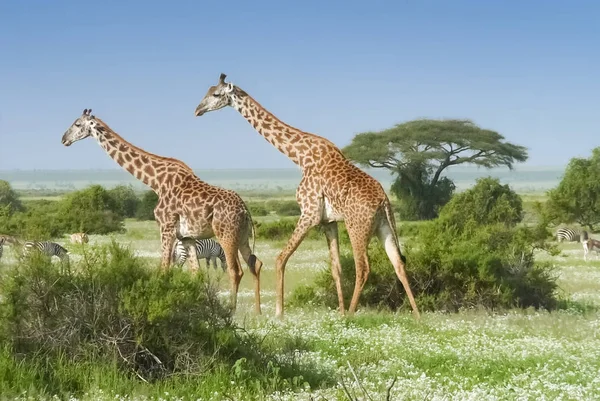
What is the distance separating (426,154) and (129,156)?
46.3 metres

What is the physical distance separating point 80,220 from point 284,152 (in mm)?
30905

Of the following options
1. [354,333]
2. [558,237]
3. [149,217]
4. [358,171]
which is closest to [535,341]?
[354,333]

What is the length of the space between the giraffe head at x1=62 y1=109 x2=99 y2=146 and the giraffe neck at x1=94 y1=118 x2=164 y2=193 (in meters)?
0.11

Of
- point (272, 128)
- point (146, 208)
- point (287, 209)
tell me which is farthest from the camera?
point (287, 209)

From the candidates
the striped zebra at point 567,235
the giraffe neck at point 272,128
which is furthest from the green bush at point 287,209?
the giraffe neck at point 272,128

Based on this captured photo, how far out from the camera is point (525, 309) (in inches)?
582

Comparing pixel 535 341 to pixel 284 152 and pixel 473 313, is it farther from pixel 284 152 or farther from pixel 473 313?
pixel 284 152

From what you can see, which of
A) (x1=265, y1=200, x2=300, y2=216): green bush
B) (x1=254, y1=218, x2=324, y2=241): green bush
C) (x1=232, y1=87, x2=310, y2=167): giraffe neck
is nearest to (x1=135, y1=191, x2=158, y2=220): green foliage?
(x1=265, y1=200, x2=300, y2=216): green bush

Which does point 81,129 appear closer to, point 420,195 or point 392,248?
point 392,248

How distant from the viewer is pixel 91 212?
4344 centimetres

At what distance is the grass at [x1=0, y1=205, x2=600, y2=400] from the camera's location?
754 cm

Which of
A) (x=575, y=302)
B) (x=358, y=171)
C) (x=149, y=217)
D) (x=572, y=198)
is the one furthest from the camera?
(x=149, y=217)

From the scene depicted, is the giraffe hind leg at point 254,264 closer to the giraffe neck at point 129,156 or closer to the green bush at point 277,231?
the giraffe neck at point 129,156

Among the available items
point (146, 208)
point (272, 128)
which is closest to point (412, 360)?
point (272, 128)
